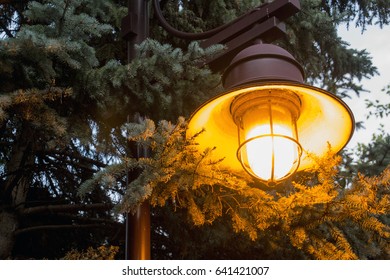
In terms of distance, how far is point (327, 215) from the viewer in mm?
2516

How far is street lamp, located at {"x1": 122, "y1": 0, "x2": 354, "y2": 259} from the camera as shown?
1970 millimetres

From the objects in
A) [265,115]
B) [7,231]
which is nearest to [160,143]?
[265,115]

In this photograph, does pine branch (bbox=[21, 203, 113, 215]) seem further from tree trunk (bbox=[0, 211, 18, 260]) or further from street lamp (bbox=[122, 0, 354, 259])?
street lamp (bbox=[122, 0, 354, 259])

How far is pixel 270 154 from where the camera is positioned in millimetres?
1951

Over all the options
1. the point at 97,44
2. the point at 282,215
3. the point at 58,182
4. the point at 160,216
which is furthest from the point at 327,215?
the point at 58,182

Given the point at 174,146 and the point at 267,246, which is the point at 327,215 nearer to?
the point at 174,146

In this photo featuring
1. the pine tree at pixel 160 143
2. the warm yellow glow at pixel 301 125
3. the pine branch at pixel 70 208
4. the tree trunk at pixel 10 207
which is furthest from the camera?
the tree trunk at pixel 10 207

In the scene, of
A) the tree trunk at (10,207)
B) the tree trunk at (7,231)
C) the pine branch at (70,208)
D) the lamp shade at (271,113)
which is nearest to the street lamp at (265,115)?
the lamp shade at (271,113)

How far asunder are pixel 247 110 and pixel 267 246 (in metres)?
1.88

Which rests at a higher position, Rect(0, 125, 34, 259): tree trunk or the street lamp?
Rect(0, 125, 34, 259): tree trunk

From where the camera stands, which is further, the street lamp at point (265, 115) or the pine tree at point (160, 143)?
the pine tree at point (160, 143)

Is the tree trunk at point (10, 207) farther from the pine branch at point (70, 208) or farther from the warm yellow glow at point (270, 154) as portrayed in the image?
the warm yellow glow at point (270, 154)

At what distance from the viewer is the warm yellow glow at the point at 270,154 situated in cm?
195

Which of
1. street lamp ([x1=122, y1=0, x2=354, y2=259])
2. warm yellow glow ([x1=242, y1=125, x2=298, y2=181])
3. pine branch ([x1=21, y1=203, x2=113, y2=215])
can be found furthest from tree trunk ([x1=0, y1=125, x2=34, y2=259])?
warm yellow glow ([x1=242, y1=125, x2=298, y2=181])
